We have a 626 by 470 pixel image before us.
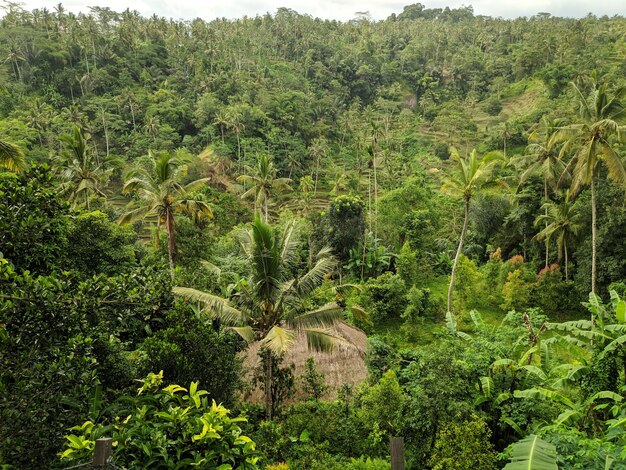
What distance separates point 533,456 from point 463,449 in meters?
2.23

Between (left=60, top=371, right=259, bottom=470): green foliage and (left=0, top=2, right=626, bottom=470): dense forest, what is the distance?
3 cm

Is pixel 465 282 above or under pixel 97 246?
under

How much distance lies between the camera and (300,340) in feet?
46.5

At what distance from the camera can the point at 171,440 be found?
4797 millimetres

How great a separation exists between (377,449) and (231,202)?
28.1m

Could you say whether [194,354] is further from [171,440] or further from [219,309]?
[171,440]

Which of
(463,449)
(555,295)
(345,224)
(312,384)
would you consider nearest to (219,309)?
(312,384)

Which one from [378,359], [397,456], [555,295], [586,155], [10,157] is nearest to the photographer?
[397,456]

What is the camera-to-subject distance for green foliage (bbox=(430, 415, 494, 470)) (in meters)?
7.19

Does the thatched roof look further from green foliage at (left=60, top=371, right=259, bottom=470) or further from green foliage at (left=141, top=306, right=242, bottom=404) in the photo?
green foliage at (left=60, top=371, right=259, bottom=470)

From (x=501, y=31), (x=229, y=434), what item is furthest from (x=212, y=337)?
(x=501, y=31)

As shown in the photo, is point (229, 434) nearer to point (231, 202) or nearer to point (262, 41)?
point (231, 202)

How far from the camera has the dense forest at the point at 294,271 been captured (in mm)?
5199

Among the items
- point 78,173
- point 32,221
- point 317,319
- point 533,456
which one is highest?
point 78,173
